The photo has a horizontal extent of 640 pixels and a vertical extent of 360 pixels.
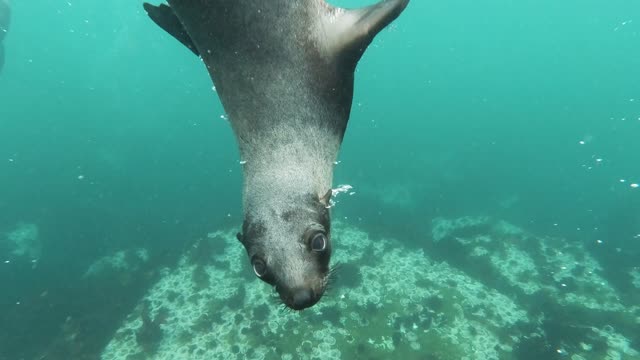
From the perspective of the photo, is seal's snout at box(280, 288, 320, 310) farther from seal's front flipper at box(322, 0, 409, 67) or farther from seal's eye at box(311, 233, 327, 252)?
seal's front flipper at box(322, 0, 409, 67)

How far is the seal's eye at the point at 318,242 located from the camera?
1.57 m

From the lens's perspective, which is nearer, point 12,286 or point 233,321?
point 233,321

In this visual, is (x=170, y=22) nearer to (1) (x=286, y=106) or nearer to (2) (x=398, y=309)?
(1) (x=286, y=106)

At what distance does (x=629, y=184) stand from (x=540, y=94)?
28.7 meters

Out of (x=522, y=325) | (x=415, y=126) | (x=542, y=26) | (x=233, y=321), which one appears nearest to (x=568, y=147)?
(x=415, y=126)

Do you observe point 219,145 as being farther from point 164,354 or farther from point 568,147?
point 568,147

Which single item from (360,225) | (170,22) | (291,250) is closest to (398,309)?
(360,225)

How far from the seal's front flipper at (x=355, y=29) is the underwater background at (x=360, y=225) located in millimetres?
4866

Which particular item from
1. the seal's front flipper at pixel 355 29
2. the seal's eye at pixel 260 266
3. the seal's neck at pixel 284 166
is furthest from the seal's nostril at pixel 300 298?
the seal's front flipper at pixel 355 29

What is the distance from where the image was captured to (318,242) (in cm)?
159

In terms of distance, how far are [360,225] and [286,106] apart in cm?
1979

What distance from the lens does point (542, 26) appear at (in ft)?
315

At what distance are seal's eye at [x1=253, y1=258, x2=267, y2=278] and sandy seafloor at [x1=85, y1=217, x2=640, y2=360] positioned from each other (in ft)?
39.0

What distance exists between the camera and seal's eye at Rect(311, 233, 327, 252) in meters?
1.57
